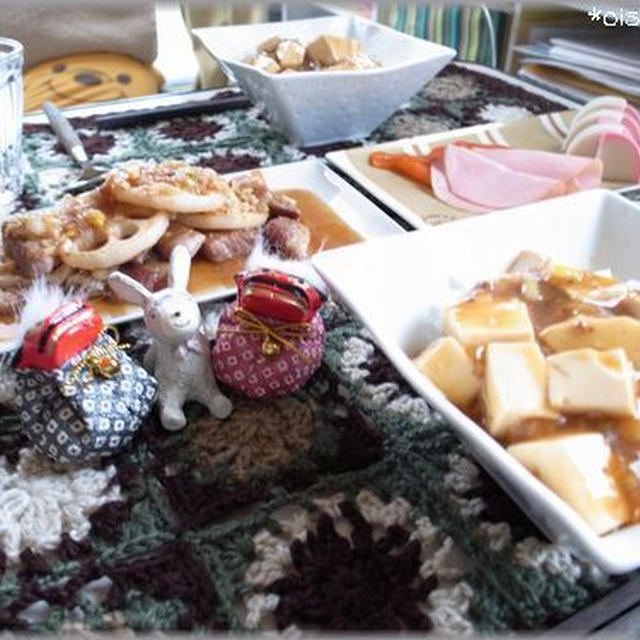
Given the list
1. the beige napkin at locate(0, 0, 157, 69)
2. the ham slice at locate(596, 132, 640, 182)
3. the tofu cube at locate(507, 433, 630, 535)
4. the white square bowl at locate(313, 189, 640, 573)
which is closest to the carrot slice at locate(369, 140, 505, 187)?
the ham slice at locate(596, 132, 640, 182)

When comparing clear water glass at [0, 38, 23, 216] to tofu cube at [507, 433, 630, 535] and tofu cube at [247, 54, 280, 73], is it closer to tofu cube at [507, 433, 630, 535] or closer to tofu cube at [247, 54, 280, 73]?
tofu cube at [247, 54, 280, 73]

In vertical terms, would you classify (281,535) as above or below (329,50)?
below

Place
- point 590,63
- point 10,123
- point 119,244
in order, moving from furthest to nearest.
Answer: point 590,63
point 10,123
point 119,244

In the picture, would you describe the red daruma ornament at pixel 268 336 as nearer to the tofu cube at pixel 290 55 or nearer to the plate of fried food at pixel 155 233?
the plate of fried food at pixel 155 233

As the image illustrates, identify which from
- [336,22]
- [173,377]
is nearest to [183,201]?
[173,377]

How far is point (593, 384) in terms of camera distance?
368mm

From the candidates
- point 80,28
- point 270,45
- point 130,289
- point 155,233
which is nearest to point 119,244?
point 155,233

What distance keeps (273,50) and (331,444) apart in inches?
24.6

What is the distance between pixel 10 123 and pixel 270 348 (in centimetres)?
43

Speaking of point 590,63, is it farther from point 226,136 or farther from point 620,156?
point 226,136

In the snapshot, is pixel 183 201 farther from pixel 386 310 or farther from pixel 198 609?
pixel 198 609

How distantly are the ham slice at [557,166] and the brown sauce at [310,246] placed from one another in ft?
0.61

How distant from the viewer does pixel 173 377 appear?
17.4 inches

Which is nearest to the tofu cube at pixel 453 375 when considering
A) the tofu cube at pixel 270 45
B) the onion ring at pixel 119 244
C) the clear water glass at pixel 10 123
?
the onion ring at pixel 119 244
